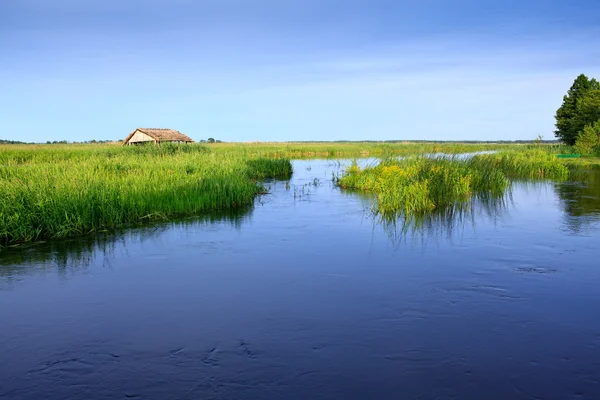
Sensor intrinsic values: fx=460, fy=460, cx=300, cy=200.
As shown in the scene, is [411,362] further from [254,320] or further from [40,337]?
[40,337]

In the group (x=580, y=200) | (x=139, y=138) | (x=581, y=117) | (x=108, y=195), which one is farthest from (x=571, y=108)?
(x=108, y=195)

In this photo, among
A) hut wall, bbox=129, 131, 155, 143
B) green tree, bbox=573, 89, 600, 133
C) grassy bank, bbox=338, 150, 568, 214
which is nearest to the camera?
grassy bank, bbox=338, 150, 568, 214

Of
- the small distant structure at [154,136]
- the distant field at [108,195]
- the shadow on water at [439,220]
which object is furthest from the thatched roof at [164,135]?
the shadow on water at [439,220]

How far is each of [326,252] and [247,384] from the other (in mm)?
5506

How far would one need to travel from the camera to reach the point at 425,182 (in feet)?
48.8

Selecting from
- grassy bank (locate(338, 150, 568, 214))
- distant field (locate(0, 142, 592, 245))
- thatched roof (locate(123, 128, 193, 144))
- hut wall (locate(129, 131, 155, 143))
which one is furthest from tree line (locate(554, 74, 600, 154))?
hut wall (locate(129, 131, 155, 143))

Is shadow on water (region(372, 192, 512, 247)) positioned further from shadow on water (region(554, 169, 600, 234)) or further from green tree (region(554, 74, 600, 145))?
green tree (region(554, 74, 600, 145))

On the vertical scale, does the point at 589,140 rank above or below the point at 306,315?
above

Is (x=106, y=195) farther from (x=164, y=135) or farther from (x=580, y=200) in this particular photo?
(x=164, y=135)

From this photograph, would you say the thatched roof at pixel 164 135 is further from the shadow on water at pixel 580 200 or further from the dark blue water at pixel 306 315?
the shadow on water at pixel 580 200

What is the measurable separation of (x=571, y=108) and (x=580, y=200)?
35.9m

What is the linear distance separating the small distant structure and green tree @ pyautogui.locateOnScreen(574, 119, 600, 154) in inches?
1320

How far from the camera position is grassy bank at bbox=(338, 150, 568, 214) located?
1452 centimetres

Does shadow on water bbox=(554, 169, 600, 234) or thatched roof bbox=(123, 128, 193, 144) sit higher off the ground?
thatched roof bbox=(123, 128, 193, 144)
